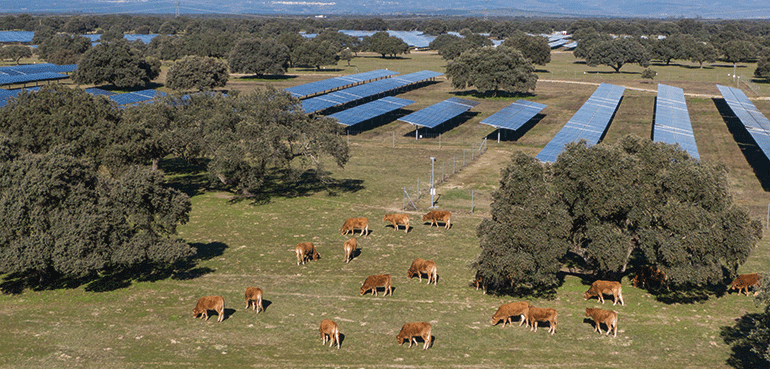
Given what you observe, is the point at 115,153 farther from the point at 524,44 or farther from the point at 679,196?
the point at 524,44

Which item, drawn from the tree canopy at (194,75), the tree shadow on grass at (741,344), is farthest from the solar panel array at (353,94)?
the tree shadow on grass at (741,344)

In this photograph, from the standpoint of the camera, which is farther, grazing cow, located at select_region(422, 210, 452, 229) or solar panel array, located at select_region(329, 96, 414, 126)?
solar panel array, located at select_region(329, 96, 414, 126)

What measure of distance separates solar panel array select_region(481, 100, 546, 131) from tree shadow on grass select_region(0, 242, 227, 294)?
151 ft

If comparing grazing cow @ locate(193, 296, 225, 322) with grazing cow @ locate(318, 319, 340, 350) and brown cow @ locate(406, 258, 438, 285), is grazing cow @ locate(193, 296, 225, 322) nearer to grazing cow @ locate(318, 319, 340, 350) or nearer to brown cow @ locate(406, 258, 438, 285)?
grazing cow @ locate(318, 319, 340, 350)

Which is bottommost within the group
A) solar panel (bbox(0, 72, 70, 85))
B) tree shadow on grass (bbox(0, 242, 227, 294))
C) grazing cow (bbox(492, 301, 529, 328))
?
tree shadow on grass (bbox(0, 242, 227, 294))

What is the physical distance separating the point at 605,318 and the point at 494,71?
261 ft

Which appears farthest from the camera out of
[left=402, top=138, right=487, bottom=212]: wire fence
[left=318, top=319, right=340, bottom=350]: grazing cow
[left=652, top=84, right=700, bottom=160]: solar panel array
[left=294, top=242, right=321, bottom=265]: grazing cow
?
[left=652, top=84, right=700, bottom=160]: solar panel array

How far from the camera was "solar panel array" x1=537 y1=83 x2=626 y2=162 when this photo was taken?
5562cm

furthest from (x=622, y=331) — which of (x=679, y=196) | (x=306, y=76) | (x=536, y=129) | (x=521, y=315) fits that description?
(x=306, y=76)

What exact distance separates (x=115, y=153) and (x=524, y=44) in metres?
121

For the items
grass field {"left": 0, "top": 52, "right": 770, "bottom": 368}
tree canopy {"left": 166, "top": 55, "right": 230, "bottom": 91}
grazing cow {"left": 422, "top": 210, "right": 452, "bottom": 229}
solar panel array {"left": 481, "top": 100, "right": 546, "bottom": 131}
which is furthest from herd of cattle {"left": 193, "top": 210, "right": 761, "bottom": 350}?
tree canopy {"left": 166, "top": 55, "right": 230, "bottom": 91}

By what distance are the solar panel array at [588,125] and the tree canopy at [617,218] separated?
1611 centimetres

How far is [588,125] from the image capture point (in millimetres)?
68688

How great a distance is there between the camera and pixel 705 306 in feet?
92.9
